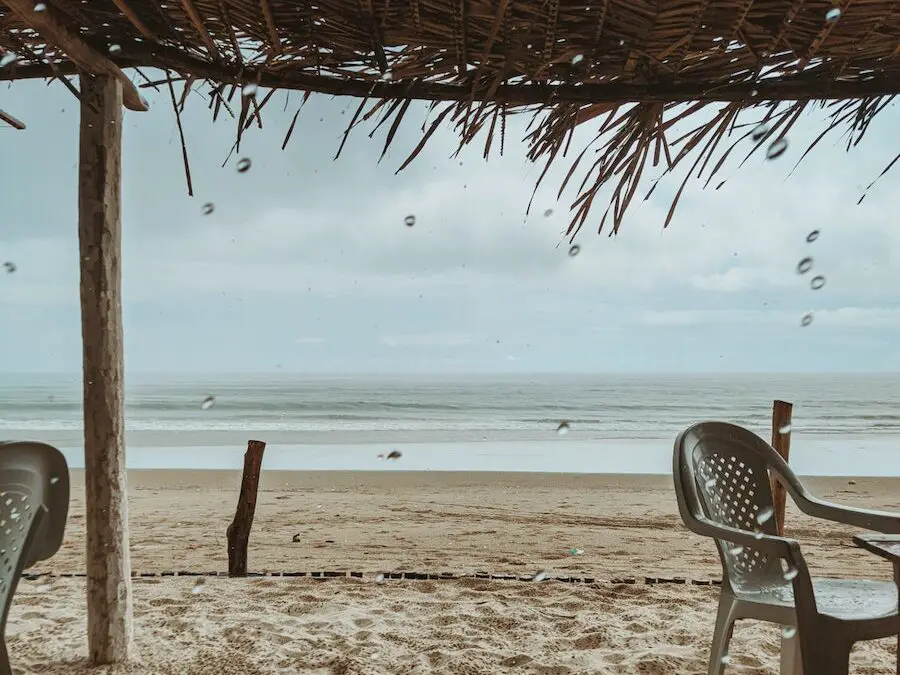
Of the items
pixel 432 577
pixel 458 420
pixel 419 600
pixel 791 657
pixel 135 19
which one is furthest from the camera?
pixel 458 420

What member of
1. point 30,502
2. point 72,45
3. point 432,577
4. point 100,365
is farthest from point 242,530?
point 72,45

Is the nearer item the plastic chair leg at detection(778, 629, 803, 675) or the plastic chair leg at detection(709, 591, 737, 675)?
the plastic chair leg at detection(778, 629, 803, 675)

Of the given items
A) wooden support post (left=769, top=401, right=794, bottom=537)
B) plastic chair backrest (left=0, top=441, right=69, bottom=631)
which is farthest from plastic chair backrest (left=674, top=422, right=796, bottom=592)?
wooden support post (left=769, top=401, right=794, bottom=537)

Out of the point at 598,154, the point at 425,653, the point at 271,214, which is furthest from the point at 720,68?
the point at 271,214

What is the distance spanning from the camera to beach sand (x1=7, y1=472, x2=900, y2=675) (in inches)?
93.7

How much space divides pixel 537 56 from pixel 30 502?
5.23ft

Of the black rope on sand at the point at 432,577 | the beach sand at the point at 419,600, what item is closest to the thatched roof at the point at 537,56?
the beach sand at the point at 419,600

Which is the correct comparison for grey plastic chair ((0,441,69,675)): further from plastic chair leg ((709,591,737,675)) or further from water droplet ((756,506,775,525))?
water droplet ((756,506,775,525))

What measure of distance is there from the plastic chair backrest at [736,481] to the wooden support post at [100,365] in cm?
171

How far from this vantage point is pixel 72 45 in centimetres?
192

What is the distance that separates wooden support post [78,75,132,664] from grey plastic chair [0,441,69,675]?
31.0 inches

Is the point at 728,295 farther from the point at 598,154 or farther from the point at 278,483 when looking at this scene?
the point at 598,154

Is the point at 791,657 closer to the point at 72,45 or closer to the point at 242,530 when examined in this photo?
the point at 72,45

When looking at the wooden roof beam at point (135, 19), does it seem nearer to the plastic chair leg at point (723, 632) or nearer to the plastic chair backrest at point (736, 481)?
the plastic chair backrest at point (736, 481)
